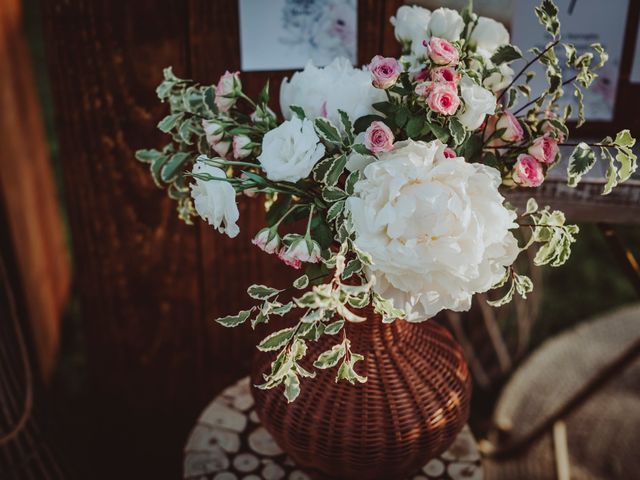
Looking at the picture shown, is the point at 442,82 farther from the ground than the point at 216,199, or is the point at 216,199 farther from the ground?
the point at 442,82

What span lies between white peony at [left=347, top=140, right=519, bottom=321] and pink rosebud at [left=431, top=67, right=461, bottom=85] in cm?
7

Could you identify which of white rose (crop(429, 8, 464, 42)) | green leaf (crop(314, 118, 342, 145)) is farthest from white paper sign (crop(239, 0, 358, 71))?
green leaf (crop(314, 118, 342, 145))

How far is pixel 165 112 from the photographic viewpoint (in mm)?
1241

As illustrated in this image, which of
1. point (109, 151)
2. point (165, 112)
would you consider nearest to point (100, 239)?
point (109, 151)

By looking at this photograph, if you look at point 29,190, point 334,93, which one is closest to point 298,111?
point 334,93

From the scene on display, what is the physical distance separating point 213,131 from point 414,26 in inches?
12.3

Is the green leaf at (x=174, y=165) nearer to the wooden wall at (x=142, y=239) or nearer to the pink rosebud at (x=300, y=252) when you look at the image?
the pink rosebud at (x=300, y=252)

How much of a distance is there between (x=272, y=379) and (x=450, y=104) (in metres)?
0.38

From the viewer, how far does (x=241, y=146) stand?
2.47 ft

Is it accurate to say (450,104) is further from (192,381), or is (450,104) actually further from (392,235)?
(192,381)

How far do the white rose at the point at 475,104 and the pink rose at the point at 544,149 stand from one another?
0.30 feet

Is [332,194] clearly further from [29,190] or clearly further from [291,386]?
[29,190]

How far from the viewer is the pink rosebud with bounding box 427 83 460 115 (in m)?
0.65

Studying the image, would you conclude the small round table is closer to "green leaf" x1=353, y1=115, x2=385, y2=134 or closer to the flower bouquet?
the flower bouquet
